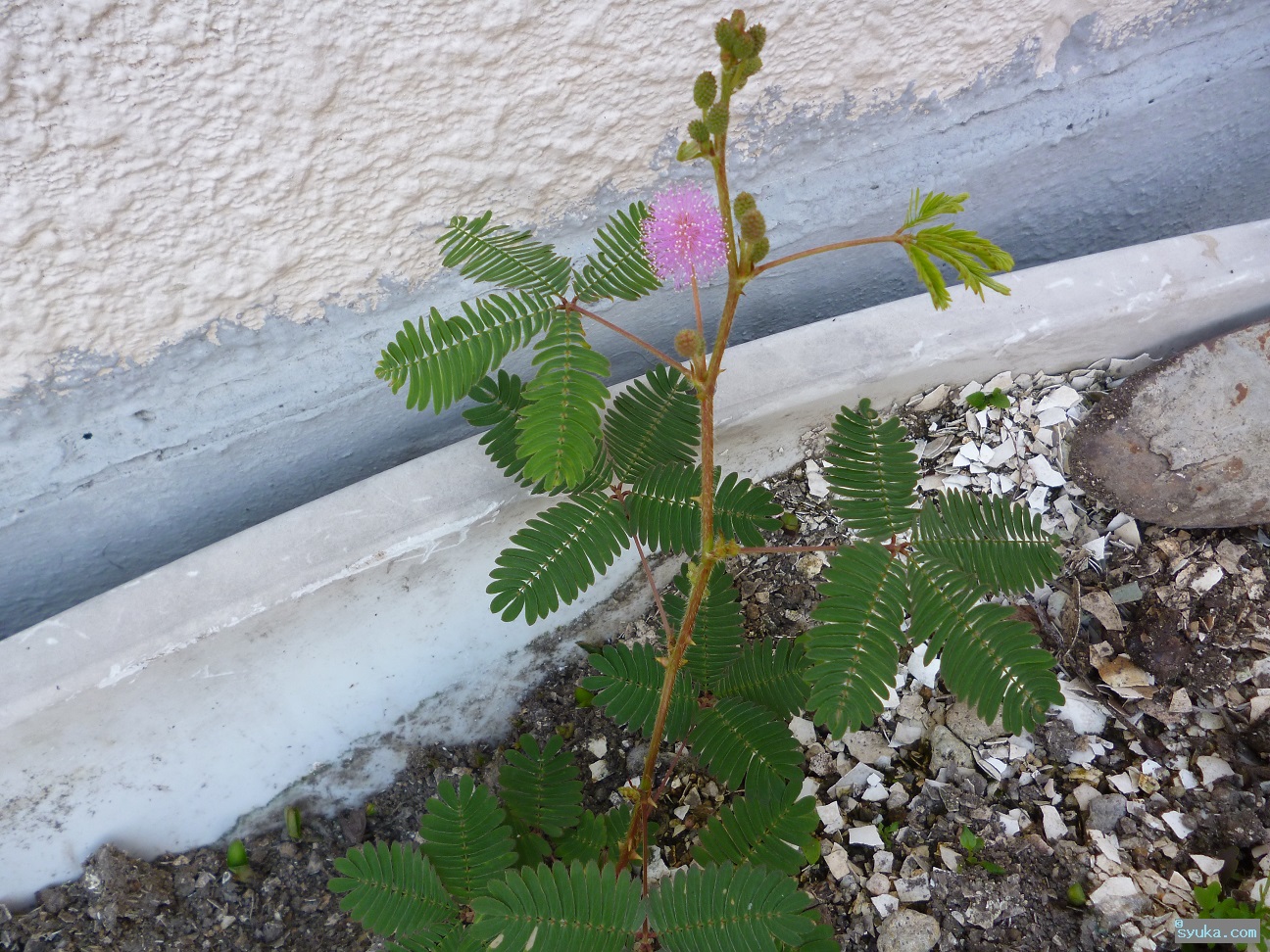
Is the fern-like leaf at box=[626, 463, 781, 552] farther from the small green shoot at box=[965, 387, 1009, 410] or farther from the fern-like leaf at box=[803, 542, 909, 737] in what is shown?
the small green shoot at box=[965, 387, 1009, 410]

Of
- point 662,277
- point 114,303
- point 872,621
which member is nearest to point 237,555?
point 114,303

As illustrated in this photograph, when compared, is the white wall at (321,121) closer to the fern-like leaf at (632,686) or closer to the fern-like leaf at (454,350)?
the fern-like leaf at (454,350)

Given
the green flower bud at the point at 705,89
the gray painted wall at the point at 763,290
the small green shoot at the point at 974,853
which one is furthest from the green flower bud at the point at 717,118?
the small green shoot at the point at 974,853

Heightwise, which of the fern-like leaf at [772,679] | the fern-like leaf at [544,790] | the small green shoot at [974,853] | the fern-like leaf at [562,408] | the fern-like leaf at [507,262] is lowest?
the small green shoot at [974,853]

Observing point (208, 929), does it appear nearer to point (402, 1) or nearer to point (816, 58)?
point (402, 1)

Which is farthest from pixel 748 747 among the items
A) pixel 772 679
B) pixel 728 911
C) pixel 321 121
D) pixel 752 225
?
pixel 321 121

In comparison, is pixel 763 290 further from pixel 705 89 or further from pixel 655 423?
pixel 705 89
